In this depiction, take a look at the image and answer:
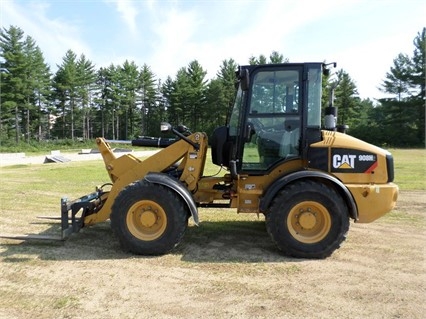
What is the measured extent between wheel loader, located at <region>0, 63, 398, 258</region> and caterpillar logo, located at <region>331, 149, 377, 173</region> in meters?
0.01

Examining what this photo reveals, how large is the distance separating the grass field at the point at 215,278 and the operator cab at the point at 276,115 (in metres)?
1.40

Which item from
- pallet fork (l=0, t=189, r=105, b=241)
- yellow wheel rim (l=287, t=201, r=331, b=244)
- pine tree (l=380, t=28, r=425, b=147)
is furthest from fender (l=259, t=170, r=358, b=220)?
pine tree (l=380, t=28, r=425, b=147)

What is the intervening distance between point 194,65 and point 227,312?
63473 mm

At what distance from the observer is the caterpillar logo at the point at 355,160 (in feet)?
17.3

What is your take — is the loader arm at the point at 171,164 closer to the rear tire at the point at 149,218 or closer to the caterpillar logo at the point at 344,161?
the rear tire at the point at 149,218

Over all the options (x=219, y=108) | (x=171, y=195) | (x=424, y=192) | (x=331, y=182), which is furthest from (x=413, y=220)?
(x=219, y=108)

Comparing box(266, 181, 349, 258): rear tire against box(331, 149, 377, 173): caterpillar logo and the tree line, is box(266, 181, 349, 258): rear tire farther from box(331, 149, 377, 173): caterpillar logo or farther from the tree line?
the tree line

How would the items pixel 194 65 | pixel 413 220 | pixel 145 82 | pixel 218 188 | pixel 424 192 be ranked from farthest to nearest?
pixel 145 82
pixel 194 65
pixel 424 192
pixel 413 220
pixel 218 188

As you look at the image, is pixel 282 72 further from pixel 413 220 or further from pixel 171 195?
pixel 413 220

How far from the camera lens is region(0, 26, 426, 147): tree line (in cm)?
5131

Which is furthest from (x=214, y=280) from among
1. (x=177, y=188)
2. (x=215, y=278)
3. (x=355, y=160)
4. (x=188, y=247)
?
(x=355, y=160)

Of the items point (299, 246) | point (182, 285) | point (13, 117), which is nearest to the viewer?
point (182, 285)

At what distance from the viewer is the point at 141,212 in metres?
5.34

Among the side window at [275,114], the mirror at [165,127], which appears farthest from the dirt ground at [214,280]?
the mirror at [165,127]
